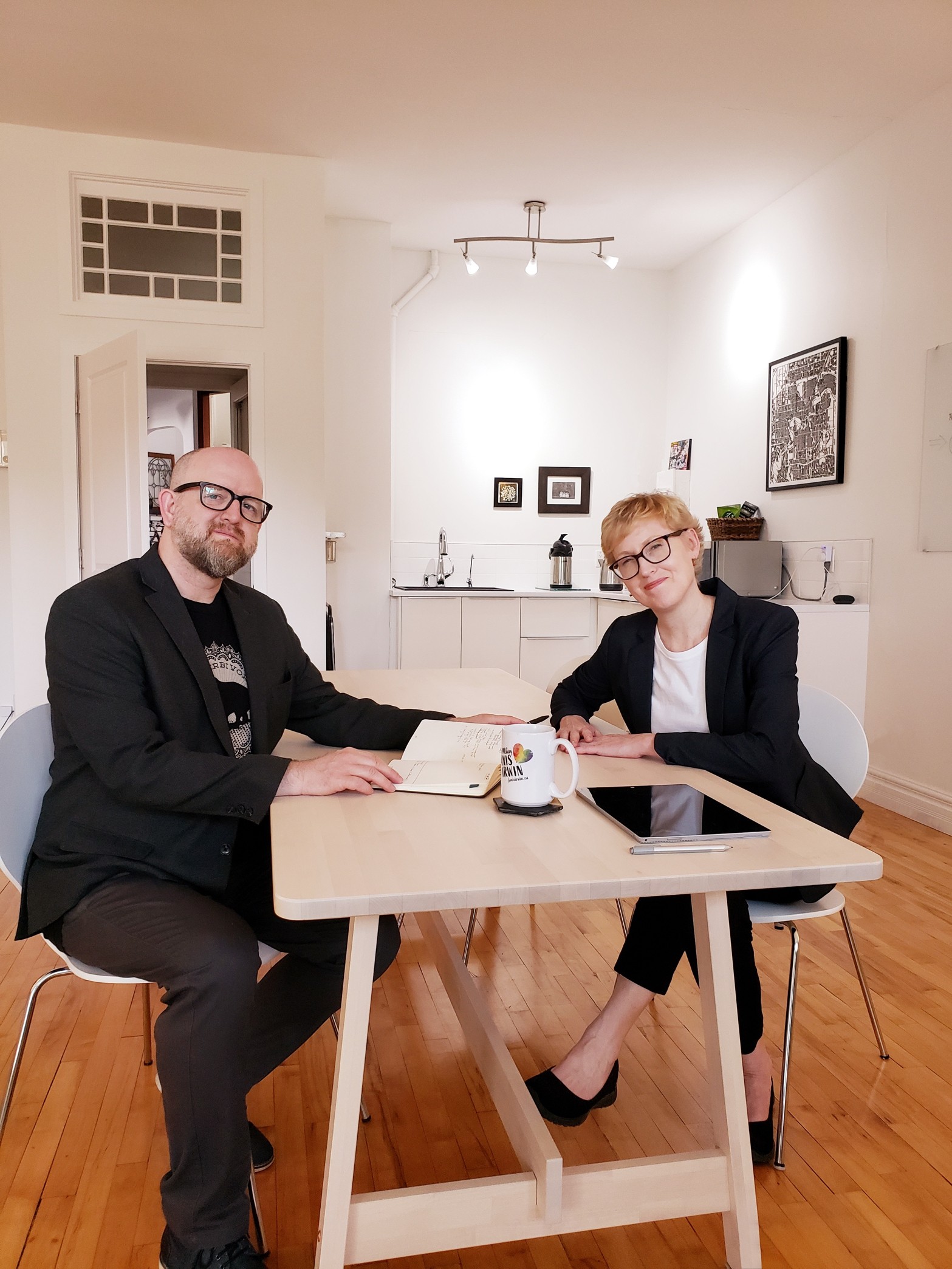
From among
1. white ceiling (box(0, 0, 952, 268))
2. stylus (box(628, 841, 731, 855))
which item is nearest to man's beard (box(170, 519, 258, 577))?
stylus (box(628, 841, 731, 855))

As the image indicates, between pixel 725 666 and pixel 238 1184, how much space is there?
1.20 metres

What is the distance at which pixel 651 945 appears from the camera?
1.64 meters

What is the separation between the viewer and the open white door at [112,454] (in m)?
4.09

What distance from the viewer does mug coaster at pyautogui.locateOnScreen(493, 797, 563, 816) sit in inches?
52.9

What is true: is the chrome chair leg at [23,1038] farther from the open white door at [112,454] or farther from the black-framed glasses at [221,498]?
the open white door at [112,454]

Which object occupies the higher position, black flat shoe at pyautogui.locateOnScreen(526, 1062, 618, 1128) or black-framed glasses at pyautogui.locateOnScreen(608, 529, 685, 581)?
black-framed glasses at pyautogui.locateOnScreen(608, 529, 685, 581)

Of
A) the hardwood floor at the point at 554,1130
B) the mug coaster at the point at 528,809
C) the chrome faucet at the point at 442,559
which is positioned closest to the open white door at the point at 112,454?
the hardwood floor at the point at 554,1130

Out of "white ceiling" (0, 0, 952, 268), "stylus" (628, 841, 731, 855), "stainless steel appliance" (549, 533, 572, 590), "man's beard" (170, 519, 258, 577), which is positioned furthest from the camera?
"stainless steel appliance" (549, 533, 572, 590)

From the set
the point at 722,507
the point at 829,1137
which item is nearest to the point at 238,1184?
the point at 829,1137

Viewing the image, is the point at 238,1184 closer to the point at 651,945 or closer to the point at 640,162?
the point at 651,945

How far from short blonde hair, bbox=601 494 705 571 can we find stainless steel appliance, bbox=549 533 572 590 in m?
4.28

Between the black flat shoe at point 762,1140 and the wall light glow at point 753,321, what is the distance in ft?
14.1

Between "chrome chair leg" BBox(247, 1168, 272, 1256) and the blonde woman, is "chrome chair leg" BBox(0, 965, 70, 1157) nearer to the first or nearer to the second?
"chrome chair leg" BBox(247, 1168, 272, 1256)

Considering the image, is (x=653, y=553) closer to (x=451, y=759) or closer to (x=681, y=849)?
(x=451, y=759)
